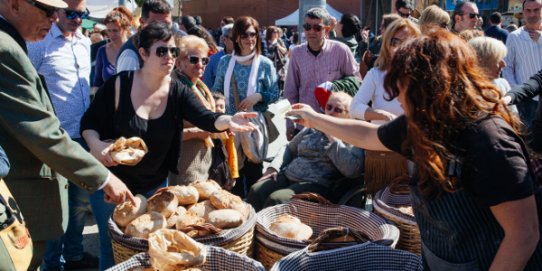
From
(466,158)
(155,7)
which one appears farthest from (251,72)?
A: (466,158)

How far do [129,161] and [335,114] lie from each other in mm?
1643

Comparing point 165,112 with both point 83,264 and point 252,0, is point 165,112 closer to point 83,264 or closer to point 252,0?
point 83,264

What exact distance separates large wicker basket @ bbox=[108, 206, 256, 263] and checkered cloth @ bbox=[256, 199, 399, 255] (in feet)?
0.42

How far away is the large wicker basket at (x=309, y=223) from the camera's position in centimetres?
264

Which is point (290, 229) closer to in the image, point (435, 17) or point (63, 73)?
point (63, 73)

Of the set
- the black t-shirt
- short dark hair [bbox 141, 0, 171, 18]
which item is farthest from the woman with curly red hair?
short dark hair [bbox 141, 0, 171, 18]

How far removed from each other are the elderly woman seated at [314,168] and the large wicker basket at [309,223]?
312mm

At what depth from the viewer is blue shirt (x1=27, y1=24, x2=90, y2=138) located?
3555 mm

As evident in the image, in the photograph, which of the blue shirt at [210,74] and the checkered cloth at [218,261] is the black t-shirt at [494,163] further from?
the blue shirt at [210,74]

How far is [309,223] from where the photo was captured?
127 inches

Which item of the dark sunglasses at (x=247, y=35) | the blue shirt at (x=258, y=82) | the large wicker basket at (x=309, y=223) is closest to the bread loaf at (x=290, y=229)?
the large wicker basket at (x=309, y=223)

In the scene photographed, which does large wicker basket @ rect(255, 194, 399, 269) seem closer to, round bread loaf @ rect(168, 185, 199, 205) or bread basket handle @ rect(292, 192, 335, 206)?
bread basket handle @ rect(292, 192, 335, 206)

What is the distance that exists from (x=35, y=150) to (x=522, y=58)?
4.75 m

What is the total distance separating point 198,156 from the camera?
367 cm
